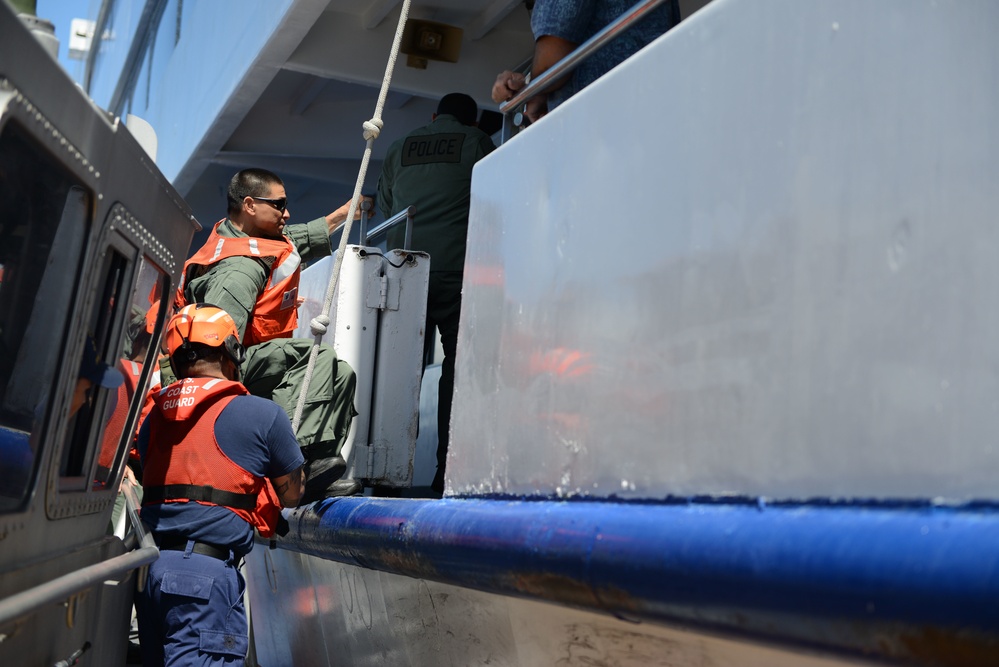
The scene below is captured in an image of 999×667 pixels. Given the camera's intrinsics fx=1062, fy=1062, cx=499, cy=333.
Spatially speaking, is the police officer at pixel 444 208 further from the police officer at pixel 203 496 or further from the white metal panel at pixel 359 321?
the police officer at pixel 203 496

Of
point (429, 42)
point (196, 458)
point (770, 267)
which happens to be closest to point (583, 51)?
point (770, 267)

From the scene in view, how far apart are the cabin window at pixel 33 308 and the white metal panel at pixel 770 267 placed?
1151 millimetres

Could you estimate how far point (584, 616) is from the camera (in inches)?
98.7

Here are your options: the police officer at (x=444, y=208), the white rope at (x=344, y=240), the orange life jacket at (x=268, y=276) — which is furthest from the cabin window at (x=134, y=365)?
the police officer at (x=444, y=208)

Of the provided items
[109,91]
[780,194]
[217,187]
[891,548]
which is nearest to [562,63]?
[780,194]

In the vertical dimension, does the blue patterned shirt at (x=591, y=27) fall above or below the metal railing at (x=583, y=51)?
above

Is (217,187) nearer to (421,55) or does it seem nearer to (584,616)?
(421,55)

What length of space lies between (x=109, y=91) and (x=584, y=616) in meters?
7.52

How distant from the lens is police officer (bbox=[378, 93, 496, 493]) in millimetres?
4570

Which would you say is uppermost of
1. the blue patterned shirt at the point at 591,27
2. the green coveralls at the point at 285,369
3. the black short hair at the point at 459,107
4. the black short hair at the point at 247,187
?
the black short hair at the point at 459,107

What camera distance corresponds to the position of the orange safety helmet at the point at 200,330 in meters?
3.42

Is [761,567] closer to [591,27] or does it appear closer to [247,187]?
[591,27]

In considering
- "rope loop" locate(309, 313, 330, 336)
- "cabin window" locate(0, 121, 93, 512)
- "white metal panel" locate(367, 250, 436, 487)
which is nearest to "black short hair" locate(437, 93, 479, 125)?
"white metal panel" locate(367, 250, 436, 487)

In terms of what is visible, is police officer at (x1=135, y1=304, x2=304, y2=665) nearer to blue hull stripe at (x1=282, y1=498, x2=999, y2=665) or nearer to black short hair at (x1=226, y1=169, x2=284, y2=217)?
blue hull stripe at (x1=282, y1=498, x2=999, y2=665)
